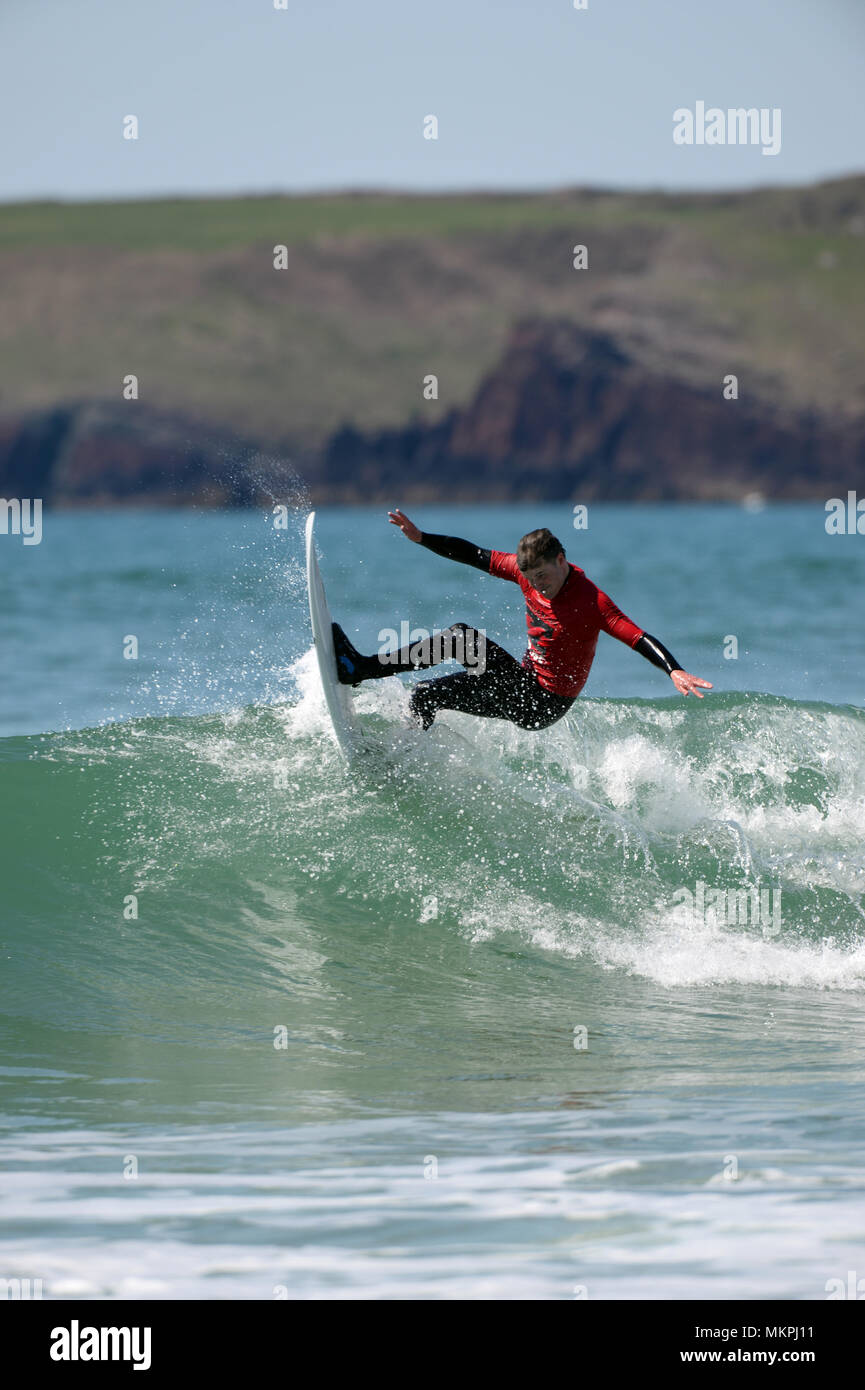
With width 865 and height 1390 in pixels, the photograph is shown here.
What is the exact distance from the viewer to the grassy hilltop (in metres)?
135

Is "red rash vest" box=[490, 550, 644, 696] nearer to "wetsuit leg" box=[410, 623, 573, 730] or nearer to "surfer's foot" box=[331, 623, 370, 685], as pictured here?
"wetsuit leg" box=[410, 623, 573, 730]

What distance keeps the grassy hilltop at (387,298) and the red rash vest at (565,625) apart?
122943mm

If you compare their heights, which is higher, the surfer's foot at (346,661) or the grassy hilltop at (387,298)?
the grassy hilltop at (387,298)

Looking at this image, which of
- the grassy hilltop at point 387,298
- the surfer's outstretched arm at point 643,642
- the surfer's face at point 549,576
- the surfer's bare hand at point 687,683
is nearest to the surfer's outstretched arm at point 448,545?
the surfer's face at point 549,576

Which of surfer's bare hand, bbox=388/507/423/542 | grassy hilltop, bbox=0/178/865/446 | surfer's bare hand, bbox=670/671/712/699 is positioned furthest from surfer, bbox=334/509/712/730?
grassy hilltop, bbox=0/178/865/446

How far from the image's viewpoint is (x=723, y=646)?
21.6 m

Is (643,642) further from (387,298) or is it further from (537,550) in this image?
(387,298)

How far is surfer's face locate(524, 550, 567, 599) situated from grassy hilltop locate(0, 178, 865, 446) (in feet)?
404

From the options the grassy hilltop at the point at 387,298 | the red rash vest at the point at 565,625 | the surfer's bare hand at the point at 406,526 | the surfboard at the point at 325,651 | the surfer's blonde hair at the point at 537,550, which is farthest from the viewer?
the grassy hilltop at the point at 387,298

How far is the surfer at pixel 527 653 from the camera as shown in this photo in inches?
280

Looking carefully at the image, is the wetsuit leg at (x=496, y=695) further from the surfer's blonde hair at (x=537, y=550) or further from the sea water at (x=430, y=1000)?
the sea water at (x=430, y=1000)

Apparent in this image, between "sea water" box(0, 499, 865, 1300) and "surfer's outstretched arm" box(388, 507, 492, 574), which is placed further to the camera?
"surfer's outstretched arm" box(388, 507, 492, 574)
